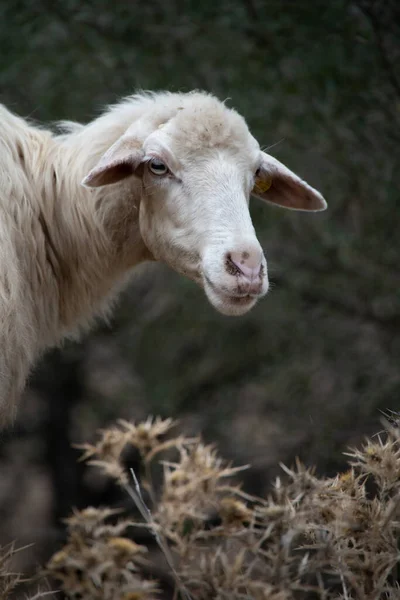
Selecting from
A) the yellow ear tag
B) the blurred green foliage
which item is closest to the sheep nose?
the yellow ear tag

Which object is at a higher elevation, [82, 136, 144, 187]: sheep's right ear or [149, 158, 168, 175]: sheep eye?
[149, 158, 168, 175]: sheep eye

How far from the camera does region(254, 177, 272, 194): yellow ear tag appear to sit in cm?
435

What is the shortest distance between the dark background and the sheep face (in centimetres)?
298

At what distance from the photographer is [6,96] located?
23.1ft

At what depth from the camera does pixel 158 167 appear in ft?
12.8

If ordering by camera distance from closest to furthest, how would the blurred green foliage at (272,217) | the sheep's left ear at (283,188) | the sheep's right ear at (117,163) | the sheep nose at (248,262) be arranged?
the sheep nose at (248,262) → the sheep's right ear at (117,163) → the sheep's left ear at (283,188) → the blurred green foliage at (272,217)

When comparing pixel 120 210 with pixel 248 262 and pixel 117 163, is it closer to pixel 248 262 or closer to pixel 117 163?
pixel 117 163

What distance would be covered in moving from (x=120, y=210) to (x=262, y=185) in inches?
28.4

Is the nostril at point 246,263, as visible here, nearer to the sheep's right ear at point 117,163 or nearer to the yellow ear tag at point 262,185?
the sheep's right ear at point 117,163

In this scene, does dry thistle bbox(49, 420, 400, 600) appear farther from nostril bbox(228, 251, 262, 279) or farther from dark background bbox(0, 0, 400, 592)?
dark background bbox(0, 0, 400, 592)

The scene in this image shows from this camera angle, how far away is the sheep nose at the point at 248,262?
139 inches

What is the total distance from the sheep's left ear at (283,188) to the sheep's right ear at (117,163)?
24.7 inches

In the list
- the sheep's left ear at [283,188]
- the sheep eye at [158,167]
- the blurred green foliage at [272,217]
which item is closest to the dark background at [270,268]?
the blurred green foliage at [272,217]

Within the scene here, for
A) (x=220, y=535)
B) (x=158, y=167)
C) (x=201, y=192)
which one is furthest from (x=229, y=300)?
(x=220, y=535)
